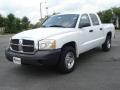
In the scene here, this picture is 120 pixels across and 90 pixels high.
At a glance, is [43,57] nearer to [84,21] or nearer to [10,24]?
[84,21]

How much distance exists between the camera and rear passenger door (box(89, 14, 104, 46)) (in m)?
7.71

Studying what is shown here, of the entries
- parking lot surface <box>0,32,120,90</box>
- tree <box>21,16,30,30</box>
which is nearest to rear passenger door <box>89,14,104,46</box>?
parking lot surface <box>0,32,120,90</box>

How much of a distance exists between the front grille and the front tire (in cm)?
89

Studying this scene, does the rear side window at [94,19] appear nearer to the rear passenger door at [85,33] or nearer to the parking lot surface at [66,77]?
the rear passenger door at [85,33]

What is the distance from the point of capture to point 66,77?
568cm

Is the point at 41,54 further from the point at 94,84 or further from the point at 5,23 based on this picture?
the point at 5,23

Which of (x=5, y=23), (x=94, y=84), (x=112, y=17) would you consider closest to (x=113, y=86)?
(x=94, y=84)

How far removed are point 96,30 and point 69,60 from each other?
2.15m

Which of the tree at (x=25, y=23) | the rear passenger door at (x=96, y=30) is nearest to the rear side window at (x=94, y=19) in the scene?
the rear passenger door at (x=96, y=30)

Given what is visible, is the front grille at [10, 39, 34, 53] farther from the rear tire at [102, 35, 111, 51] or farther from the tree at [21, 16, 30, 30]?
the tree at [21, 16, 30, 30]

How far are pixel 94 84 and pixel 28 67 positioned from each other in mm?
2589

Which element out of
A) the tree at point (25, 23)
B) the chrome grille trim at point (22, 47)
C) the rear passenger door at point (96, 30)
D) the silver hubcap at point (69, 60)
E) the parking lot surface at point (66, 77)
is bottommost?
the parking lot surface at point (66, 77)

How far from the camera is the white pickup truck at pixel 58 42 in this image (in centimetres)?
554

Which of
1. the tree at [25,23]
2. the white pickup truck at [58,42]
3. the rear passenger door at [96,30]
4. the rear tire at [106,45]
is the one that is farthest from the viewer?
the tree at [25,23]
